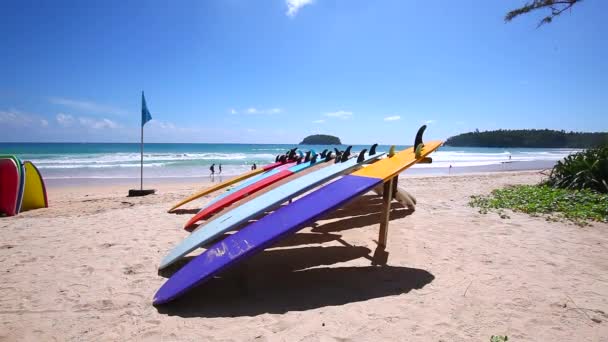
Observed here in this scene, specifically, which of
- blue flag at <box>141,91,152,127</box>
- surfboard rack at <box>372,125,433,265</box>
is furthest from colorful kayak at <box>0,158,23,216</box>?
surfboard rack at <box>372,125,433,265</box>

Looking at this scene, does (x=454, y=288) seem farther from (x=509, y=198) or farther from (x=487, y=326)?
(x=509, y=198)

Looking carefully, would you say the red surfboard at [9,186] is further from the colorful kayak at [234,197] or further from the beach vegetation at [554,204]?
the beach vegetation at [554,204]

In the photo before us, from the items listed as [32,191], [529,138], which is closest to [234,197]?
[32,191]

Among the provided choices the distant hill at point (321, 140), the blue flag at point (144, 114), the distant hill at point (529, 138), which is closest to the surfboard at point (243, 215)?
the blue flag at point (144, 114)

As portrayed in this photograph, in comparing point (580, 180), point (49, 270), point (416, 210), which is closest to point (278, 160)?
point (416, 210)

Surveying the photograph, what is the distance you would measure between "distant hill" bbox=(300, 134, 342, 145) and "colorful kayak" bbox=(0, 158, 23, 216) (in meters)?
98.4

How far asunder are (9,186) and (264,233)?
652cm

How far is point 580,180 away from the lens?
6738 millimetres

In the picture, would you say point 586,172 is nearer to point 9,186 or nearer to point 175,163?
point 9,186

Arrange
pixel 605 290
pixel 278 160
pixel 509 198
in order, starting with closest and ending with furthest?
pixel 605 290, pixel 509 198, pixel 278 160

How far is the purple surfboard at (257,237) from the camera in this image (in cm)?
234

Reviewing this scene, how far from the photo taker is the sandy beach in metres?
2.08

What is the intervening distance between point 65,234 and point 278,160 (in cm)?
427

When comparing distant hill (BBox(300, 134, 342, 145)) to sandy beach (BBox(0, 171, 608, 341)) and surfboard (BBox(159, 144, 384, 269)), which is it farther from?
surfboard (BBox(159, 144, 384, 269))
